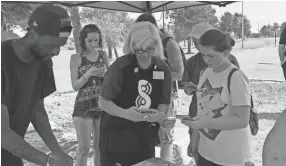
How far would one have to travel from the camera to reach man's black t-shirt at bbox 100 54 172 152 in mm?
1757

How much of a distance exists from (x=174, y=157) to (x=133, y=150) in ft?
6.02

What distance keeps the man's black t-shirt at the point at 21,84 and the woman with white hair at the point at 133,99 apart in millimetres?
328

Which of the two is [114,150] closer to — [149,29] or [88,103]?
[149,29]

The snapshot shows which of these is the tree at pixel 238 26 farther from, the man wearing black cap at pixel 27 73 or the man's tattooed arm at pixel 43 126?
the man wearing black cap at pixel 27 73

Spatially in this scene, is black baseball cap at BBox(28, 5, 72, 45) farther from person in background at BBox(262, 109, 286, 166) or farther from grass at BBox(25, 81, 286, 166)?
grass at BBox(25, 81, 286, 166)

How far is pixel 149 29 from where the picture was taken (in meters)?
1.83

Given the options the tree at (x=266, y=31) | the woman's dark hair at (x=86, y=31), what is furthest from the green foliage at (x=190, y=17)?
the tree at (x=266, y=31)

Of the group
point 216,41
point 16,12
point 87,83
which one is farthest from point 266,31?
point 216,41

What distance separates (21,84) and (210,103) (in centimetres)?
94

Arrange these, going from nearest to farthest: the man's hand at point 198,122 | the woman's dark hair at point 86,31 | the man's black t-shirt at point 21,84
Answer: the man's black t-shirt at point 21,84 → the man's hand at point 198,122 → the woman's dark hair at point 86,31

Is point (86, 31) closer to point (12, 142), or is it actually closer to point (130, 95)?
point (130, 95)

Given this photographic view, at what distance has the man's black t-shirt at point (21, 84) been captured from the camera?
131 cm

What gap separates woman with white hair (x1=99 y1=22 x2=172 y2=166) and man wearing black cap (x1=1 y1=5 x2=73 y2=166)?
1.21ft

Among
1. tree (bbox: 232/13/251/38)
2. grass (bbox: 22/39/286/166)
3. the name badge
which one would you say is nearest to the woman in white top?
the name badge
